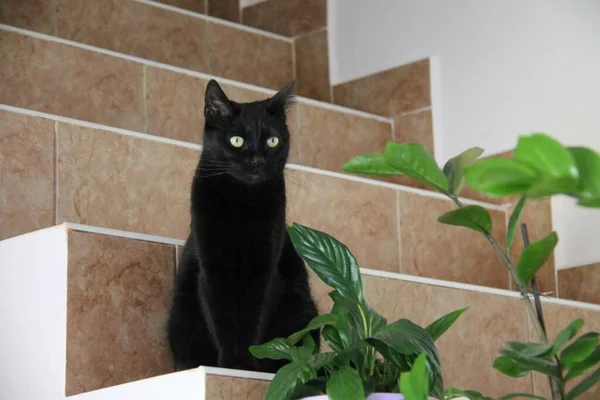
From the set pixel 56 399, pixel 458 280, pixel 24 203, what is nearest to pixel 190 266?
pixel 56 399

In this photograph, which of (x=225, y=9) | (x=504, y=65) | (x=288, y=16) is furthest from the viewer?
(x=225, y=9)

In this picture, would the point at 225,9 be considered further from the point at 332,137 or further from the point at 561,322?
the point at 561,322

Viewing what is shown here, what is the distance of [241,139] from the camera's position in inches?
78.0

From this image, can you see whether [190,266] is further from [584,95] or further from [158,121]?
[584,95]

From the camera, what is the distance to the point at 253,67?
359cm

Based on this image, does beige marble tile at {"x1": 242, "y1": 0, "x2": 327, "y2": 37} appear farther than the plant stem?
Yes

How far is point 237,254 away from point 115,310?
0.28 m

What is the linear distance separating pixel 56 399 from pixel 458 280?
1383 millimetres

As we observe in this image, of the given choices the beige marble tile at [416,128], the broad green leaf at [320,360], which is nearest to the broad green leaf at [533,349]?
the broad green leaf at [320,360]

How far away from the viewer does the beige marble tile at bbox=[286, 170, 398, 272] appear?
266cm

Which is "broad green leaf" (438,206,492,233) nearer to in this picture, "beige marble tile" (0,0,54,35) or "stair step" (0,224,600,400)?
"stair step" (0,224,600,400)

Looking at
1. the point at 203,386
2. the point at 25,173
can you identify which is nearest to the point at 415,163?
the point at 203,386

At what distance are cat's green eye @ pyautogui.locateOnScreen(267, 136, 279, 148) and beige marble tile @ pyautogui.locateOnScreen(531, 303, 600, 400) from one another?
0.96 meters

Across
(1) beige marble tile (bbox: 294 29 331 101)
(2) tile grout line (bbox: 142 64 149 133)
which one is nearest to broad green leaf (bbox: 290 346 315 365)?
(2) tile grout line (bbox: 142 64 149 133)
